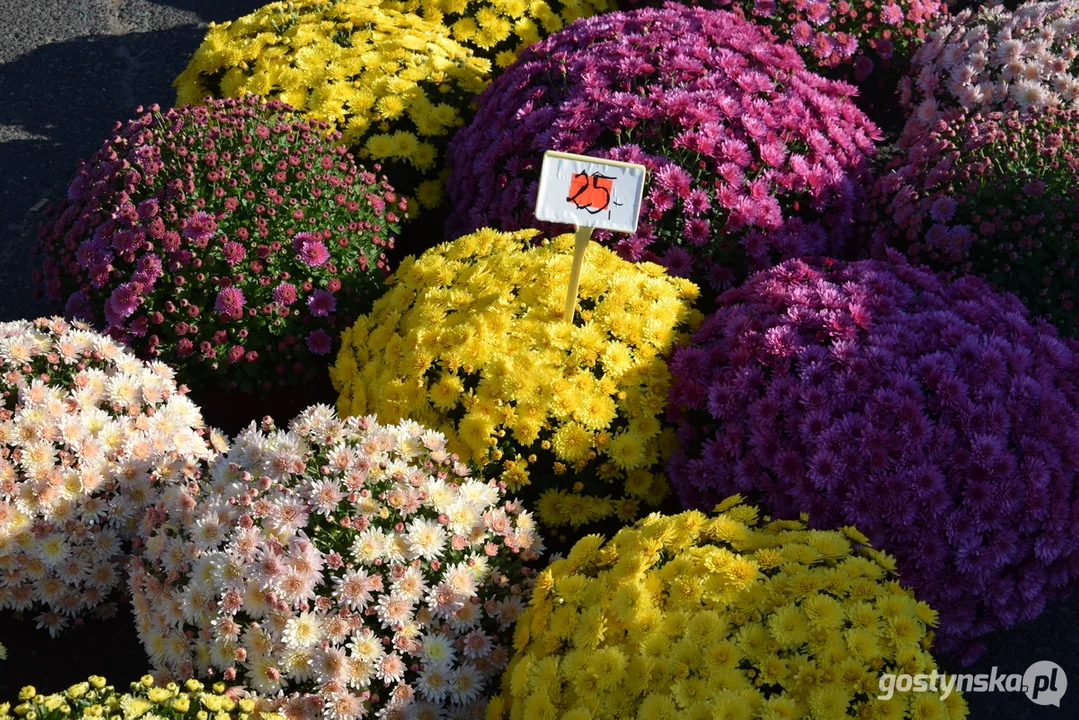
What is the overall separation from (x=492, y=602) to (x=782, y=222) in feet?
6.47

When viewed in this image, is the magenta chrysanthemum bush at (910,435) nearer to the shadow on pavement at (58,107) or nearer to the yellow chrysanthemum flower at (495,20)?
the yellow chrysanthemum flower at (495,20)

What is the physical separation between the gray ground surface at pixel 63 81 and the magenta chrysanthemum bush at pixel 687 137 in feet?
7.96

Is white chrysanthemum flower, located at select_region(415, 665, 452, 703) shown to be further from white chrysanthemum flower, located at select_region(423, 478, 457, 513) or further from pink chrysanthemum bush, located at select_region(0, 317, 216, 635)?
pink chrysanthemum bush, located at select_region(0, 317, 216, 635)

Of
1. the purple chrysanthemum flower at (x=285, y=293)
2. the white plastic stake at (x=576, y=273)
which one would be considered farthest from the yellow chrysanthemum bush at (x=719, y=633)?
the purple chrysanthemum flower at (x=285, y=293)

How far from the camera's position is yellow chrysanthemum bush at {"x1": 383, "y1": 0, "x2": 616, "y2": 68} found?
535 cm

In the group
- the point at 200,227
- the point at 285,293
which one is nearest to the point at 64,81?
the point at 200,227

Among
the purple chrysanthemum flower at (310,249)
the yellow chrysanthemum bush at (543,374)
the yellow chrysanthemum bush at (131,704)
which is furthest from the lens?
the purple chrysanthemum flower at (310,249)

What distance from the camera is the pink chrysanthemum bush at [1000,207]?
375 centimetres

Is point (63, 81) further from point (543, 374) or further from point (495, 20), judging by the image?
point (543, 374)

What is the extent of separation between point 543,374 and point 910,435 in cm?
112

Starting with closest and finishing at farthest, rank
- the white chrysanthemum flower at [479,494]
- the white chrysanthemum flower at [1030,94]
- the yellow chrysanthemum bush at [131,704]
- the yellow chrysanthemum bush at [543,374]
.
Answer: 1. the yellow chrysanthemum bush at [131,704]
2. the white chrysanthemum flower at [479,494]
3. the yellow chrysanthemum bush at [543,374]
4. the white chrysanthemum flower at [1030,94]

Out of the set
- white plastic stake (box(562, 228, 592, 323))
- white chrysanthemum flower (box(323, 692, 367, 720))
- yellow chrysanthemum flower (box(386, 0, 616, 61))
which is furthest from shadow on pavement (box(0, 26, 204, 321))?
white chrysanthemum flower (box(323, 692, 367, 720))

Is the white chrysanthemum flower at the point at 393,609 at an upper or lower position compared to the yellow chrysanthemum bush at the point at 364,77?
lower

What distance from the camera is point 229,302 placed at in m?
3.62
